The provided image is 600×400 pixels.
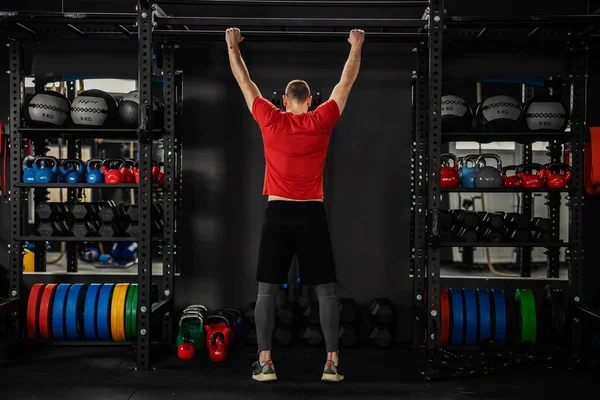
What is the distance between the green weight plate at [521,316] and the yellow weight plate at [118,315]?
284cm

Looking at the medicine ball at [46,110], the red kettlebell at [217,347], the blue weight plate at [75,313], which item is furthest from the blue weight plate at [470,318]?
the medicine ball at [46,110]

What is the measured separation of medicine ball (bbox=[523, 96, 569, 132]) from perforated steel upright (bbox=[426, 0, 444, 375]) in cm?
91

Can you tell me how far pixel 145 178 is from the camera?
11.1ft

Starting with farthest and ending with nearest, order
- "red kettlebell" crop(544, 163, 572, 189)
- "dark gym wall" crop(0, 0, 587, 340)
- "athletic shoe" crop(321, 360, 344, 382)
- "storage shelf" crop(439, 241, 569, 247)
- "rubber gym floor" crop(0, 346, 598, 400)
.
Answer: "dark gym wall" crop(0, 0, 587, 340) < "red kettlebell" crop(544, 163, 572, 189) < "storage shelf" crop(439, 241, 569, 247) < "athletic shoe" crop(321, 360, 344, 382) < "rubber gym floor" crop(0, 346, 598, 400)

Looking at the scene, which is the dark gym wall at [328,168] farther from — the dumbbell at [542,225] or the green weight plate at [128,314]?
Result: the dumbbell at [542,225]

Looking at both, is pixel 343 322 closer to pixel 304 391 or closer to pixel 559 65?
pixel 304 391

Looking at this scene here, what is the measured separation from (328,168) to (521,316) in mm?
1781

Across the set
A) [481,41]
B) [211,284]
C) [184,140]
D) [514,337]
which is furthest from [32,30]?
[514,337]

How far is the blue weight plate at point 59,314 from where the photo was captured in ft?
12.8

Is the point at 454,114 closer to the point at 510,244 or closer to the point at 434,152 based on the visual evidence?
the point at 434,152

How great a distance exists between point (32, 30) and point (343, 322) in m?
3.07

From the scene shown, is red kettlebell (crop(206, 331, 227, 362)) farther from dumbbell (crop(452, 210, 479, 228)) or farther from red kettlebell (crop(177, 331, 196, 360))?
dumbbell (crop(452, 210, 479, 228))

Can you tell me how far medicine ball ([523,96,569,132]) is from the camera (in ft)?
12.3

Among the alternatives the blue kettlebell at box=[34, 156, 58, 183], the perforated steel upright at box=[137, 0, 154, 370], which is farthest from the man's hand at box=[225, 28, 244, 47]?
the blue kettlebell at box=[34, 156, 58, 183]
